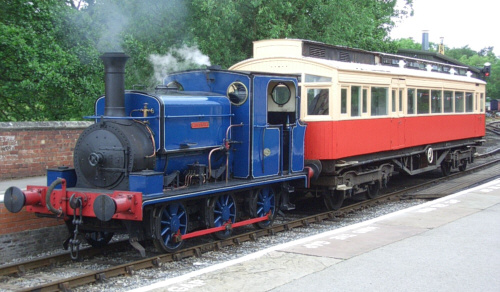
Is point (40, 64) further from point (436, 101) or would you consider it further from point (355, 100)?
point (436, 101)

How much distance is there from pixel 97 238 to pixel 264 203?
9.69ft

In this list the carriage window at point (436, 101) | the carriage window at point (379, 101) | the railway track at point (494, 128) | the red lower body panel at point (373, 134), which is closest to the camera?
the red lower body panel at point (373, 134)

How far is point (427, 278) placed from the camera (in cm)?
649

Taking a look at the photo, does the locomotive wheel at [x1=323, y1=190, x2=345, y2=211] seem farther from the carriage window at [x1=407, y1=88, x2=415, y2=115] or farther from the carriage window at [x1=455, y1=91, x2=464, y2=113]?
the carriage window at [x1=455, y1=91, x2=464, y2=113]

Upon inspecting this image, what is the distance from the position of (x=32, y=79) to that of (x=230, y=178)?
526 cm

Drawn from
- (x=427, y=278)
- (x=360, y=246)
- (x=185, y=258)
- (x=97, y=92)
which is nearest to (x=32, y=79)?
(x=97, y=92)

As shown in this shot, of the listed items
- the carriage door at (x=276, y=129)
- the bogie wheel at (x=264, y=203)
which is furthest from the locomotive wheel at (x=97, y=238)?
the carriage door at (x=276, y=129)

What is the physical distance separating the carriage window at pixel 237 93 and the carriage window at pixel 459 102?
1050 cm

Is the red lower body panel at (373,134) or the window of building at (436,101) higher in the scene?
the window of building at (436,101)

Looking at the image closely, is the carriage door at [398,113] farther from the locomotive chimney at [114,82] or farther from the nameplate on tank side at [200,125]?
the locomotive chimney at [114,82]

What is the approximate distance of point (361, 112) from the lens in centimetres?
1209

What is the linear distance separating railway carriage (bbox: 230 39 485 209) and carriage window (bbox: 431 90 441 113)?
28 mm

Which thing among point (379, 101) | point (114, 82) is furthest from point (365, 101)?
point (114, 82)

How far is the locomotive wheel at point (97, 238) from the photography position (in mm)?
8734
